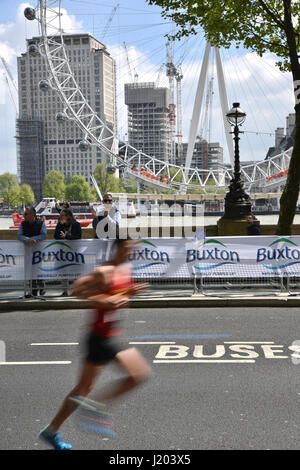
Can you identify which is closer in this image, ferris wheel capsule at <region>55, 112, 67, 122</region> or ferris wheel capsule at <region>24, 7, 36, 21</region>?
ferris wheel capsule at <region>24, 7, 36, 21</region>

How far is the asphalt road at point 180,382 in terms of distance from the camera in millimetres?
5426

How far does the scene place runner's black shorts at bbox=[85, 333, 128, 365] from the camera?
502 cm

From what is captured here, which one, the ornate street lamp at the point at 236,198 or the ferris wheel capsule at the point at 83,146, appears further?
the ferris wheel capsule at the point at 83,146

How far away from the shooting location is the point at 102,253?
13258 millimetres

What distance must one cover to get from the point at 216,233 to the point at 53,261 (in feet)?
26.6

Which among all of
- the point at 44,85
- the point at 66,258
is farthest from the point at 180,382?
the point at 44,85

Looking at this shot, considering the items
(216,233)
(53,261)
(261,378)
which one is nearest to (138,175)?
(216,233)

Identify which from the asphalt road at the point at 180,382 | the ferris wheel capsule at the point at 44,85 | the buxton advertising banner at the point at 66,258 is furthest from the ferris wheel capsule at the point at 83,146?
the asphalt road at the point at 180,382

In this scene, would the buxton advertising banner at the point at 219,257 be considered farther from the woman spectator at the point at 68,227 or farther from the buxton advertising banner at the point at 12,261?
the buxton advertising banner at the point at 12,261

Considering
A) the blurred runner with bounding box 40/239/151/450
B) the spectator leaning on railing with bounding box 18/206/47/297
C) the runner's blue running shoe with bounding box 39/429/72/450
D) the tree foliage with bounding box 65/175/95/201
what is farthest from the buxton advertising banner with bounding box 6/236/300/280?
the tree foliage with bounding box 65/175/95/201

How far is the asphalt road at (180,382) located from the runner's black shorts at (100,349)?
34 centimetres

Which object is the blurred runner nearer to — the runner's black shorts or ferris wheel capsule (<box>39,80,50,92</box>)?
the runner's black shorts

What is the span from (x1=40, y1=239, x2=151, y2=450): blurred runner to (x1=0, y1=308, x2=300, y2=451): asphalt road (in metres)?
0.26

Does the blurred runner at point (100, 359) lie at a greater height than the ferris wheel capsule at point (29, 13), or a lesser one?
lesser
